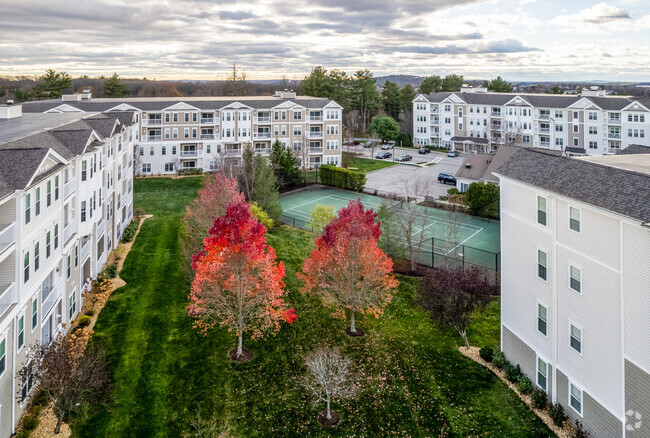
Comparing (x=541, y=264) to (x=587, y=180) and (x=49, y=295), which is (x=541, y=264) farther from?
(x=49, y=295)

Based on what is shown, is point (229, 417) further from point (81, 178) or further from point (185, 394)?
point (81, 178)

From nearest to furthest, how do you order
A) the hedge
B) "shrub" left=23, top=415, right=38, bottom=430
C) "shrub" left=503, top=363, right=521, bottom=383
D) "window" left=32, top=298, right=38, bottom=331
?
1. "shrub" left=23, top=415, right=38, bottom=430
2. "window" left=32, top=298, right=38, bottom=331
3. "shrub" left=503, top=363, right=521, bottom=383
4. the hedge

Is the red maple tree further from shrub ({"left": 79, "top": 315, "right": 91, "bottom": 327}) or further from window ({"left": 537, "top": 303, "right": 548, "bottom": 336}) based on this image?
window ({"left": 537, "top": 303, "right": 548, "bottom": 336})

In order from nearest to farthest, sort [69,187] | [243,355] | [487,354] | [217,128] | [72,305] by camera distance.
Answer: [487,354], [243,355], [69,187], [72,305], [217,128]

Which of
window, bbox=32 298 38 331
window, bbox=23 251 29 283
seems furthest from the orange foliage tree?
window, bbox=23 251 29 283

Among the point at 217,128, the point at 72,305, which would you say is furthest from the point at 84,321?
the point at 217,128

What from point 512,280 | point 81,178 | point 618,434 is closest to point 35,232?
point 81,178
